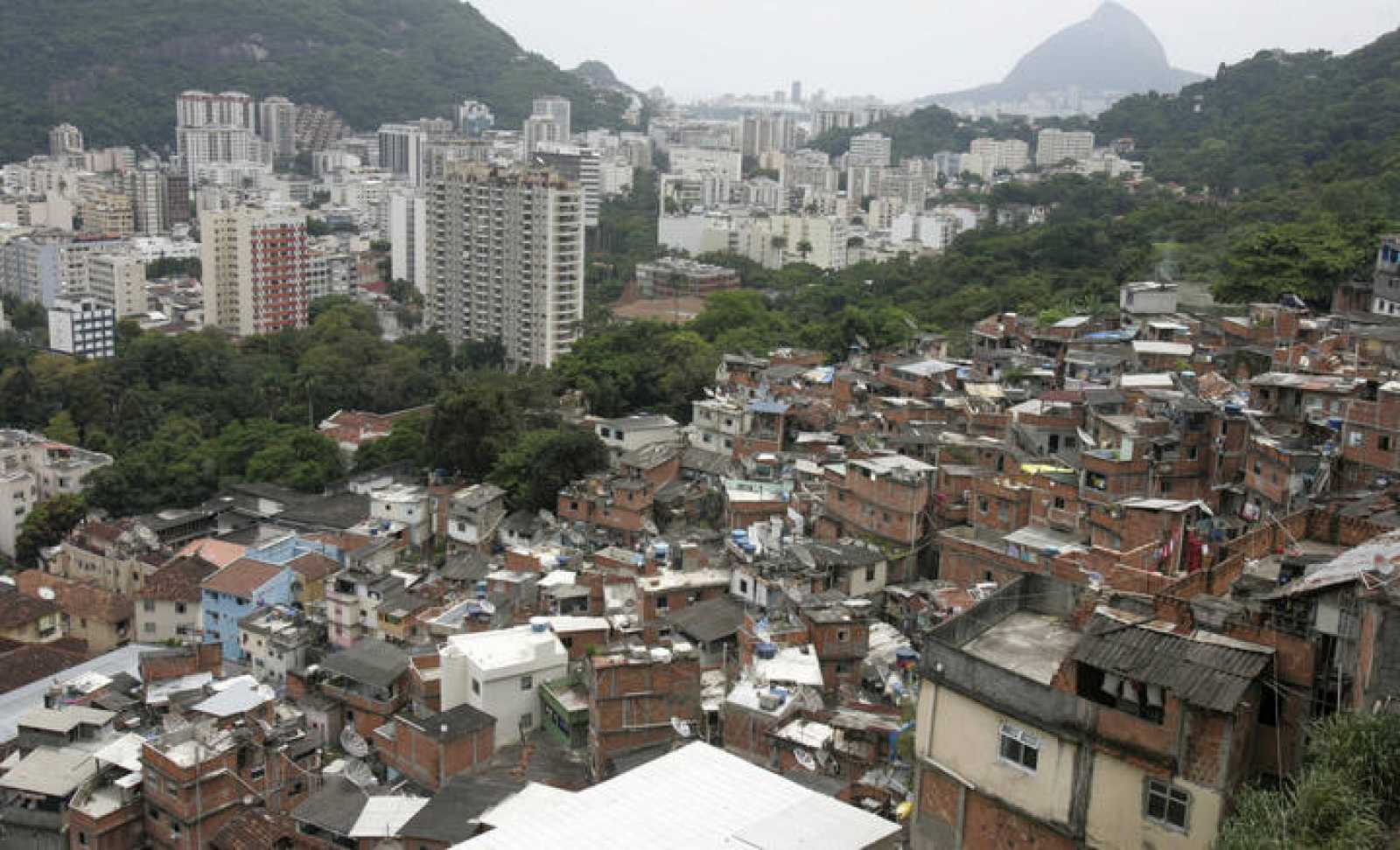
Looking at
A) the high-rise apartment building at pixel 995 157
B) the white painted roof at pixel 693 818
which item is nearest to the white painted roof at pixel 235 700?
the white painted roof at pixel 693 818

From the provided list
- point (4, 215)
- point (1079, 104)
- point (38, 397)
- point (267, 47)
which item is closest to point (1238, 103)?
point (38, 397)

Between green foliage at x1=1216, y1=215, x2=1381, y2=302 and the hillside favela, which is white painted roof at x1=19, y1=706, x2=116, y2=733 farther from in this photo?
green foliage at x1=1216, y1=215, x2=1381, y2=302

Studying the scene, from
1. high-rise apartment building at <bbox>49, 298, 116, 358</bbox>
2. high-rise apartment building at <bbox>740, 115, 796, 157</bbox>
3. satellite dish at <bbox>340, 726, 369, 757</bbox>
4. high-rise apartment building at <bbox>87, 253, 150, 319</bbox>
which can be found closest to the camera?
satellite dish at <bbox>340, 726, 369, 757</bbox>

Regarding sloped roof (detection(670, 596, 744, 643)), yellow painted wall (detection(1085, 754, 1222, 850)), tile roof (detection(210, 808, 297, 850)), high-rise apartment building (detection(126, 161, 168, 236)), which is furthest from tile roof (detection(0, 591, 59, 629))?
high-rise apartment building (detection(126, 161, 168, 236))

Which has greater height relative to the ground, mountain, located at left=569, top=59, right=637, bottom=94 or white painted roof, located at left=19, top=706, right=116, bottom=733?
mountain, located at left=569, top=59, right=637, bottom=94

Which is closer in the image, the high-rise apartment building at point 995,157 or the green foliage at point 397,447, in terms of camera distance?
the green foliage at point 397,447

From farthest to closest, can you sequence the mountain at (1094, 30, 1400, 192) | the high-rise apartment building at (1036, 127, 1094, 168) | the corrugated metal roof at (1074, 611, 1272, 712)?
the high-rise apartment building at (1036, 127, 1094, 168) < the mountain at (1094, 30, 1400, 192) < the corrugated metal roof at (1074, 611, 1272, 712)

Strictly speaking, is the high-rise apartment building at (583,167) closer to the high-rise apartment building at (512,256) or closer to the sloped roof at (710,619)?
the high-rise apartment building at (512,256)
